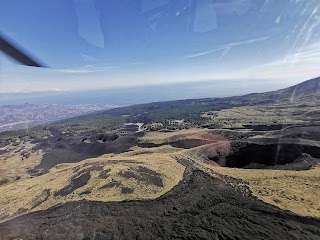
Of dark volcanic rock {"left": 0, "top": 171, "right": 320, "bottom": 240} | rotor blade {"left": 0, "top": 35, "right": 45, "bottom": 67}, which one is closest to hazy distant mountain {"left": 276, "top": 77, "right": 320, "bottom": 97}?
dark volcanic rock {"left": 0, "top": 171, "right": 320, "bottom": 240}

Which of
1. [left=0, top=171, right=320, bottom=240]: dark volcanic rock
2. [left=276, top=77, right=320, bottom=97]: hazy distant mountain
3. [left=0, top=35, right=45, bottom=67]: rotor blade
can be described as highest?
[left=0, top=35, right=45, bottom=67]: rotor blade

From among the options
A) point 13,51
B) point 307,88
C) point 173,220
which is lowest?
point 307,88

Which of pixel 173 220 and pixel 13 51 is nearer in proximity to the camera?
pixel 13 51

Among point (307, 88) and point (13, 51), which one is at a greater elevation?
point (13, 51)

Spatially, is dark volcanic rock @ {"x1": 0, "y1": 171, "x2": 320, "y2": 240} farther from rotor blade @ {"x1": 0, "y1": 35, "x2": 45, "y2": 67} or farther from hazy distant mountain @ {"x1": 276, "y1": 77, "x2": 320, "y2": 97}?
hazy distant mountain @ {"x1": 276, "y1": 77, "x2": 320, "y2": 97}

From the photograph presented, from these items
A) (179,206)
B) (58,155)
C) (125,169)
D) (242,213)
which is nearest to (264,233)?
(242,213)

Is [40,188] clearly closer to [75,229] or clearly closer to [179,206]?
[75,229]

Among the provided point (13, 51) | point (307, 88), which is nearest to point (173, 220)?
point (13, 51)

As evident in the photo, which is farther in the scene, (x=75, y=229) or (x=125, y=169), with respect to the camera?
(x=125, y=169)

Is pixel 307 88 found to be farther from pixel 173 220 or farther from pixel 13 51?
pixel 13 51
